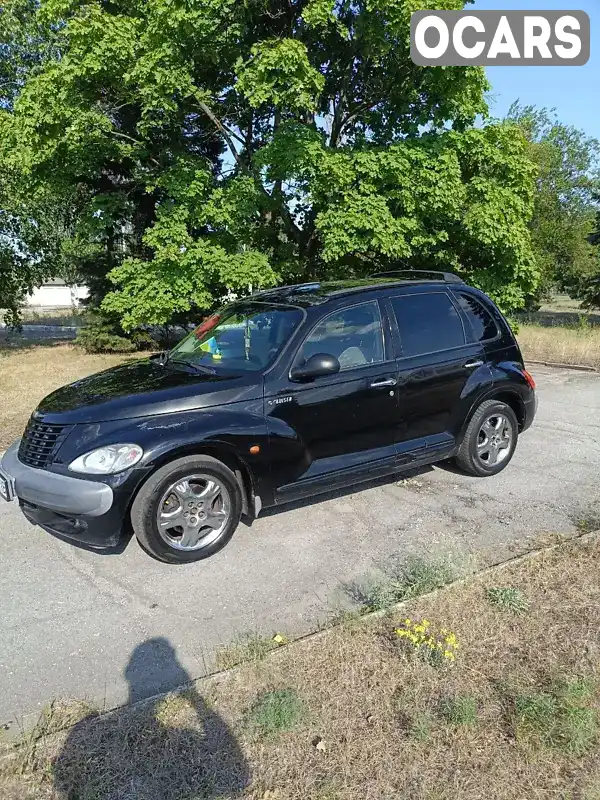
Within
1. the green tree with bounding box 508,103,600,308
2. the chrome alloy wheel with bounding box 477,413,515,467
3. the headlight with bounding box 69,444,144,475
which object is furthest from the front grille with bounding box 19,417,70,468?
the green tree with bounding box 508,103,600,308

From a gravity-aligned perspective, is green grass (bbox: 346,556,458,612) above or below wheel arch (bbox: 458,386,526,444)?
below

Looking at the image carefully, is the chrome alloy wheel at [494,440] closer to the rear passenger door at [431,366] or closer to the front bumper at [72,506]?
the rear passenger door at [431,366]

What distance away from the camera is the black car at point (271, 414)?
11.8 feet

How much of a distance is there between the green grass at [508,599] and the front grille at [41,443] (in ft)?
9.23

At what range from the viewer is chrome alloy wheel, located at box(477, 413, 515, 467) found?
533 cm

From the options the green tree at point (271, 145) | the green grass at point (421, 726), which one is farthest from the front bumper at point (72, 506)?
the green tree at point (271, 145)

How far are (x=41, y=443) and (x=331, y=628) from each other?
7.46 ft

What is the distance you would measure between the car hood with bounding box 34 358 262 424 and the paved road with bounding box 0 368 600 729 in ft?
3.43

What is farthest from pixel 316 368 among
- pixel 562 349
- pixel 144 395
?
pixel 562 349

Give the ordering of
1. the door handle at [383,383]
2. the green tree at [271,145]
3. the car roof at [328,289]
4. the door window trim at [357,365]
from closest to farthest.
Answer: the door window trim at [357,365] → the door handle at [383,383] → the car roof at [328,289] → the green tree at [271,145]

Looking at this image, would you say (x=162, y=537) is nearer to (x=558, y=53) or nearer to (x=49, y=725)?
(x=49, y=725)

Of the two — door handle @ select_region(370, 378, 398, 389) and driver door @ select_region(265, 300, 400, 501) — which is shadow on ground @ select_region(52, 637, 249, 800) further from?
door handle @ select_region(370, 378, 398, 389)

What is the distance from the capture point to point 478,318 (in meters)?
5.36

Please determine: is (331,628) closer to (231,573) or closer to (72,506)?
(231,573)
